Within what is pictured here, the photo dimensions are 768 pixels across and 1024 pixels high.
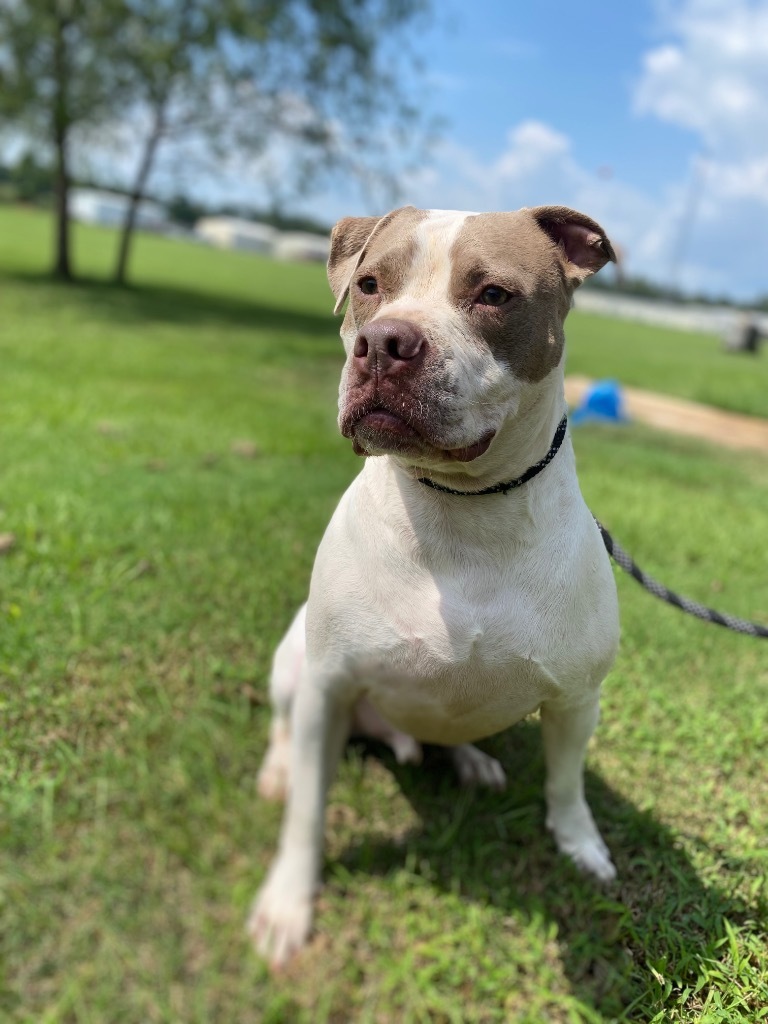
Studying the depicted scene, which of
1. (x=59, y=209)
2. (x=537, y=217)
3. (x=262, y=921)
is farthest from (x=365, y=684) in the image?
(x=59, y=209)

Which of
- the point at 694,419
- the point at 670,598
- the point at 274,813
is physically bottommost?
the point at 694,419

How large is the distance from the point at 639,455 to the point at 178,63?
12.0 metres

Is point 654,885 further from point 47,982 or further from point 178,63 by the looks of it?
point 178,63

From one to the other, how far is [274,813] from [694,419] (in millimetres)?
8840

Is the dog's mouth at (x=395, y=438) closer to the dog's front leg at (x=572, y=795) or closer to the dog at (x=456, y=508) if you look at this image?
the dog at (x=456, y=508)

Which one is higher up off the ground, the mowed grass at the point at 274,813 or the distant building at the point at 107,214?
the mowed grass at the point at 274,813

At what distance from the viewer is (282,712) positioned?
252cm

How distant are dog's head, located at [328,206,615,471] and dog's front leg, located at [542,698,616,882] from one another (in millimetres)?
862

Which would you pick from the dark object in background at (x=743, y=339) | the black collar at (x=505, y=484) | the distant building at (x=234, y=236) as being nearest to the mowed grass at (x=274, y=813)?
the black collar at (x=505, y=484)

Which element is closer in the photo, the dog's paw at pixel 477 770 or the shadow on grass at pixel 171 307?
the dog's paw at pixel 477 770

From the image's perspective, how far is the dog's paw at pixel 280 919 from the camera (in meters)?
2.06

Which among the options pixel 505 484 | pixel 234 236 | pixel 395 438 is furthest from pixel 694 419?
pixel 234 236

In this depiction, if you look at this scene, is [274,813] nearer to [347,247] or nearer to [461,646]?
[461,646]

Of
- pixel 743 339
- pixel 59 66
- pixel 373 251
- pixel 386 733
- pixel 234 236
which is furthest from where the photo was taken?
pixel 234 236
